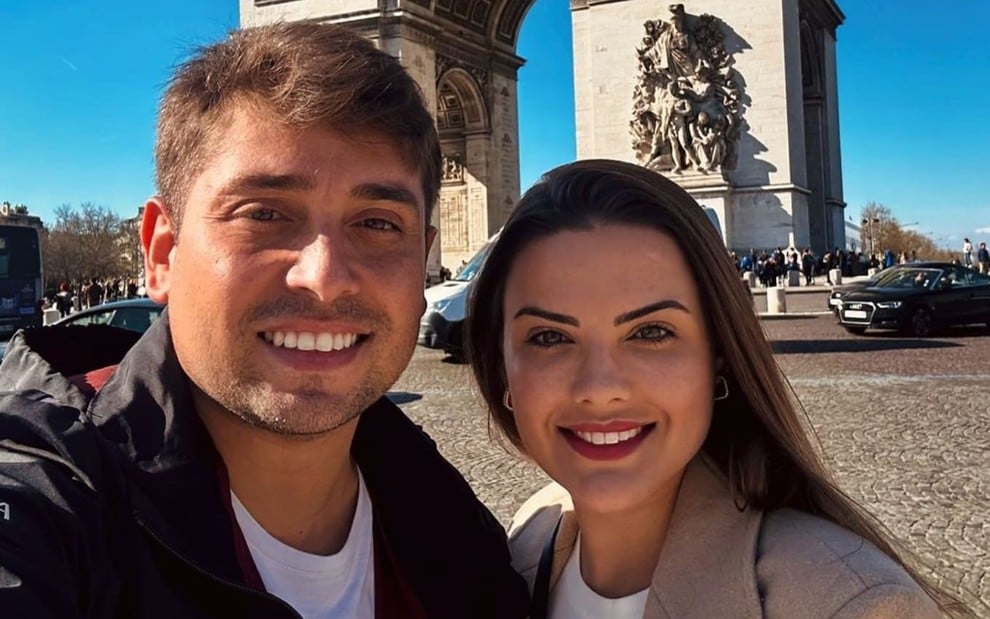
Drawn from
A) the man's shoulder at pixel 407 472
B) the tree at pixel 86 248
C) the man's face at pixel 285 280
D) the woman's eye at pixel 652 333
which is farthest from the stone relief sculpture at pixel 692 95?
the tree at pixel 86 248

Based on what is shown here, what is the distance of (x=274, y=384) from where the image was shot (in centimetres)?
126

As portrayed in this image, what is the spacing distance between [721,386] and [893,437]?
4.35 m

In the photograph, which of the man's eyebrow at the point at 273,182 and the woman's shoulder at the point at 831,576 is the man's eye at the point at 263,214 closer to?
the man's eyebrow at the point at 273,182

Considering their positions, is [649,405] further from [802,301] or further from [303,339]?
[802,301]

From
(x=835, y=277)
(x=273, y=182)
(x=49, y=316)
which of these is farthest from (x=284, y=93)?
(x=835, y=277)

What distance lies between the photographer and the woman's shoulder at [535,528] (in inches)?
63.9

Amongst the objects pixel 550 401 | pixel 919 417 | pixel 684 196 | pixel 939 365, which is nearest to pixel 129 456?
pixel 550 401

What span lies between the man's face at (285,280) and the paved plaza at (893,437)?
86 cm

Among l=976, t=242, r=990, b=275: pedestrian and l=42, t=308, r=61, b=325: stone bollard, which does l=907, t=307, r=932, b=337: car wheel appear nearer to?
l=976, t=242, r=990, b=275: pedestrian

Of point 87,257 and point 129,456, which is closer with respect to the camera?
point 129,456

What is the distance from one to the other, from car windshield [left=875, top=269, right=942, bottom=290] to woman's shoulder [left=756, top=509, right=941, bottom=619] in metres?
12.3

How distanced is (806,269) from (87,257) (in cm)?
4582

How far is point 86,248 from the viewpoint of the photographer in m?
52.7

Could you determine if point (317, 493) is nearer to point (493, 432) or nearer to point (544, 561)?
point (544, 561)
